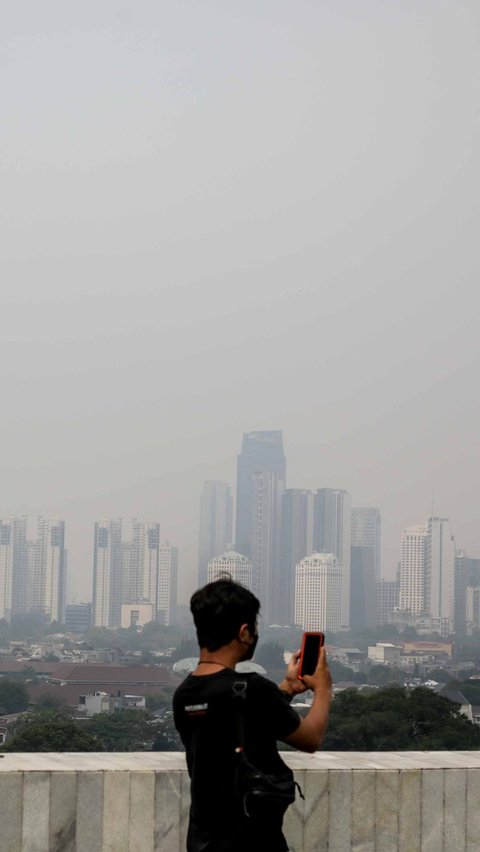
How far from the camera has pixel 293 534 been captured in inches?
3777

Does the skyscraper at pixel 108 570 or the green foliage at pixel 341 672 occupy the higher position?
the skyscraper at pixel 108 570

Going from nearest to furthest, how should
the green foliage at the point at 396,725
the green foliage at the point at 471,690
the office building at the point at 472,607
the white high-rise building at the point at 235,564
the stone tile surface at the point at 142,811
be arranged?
1. the stone tile surface at the point at 142,811
2. the green foliage at the point at 396,725
3. the green foliage at the point at 471,690
4. the white high-rise building at the point at 235,564
5. the office building at the point at 472,607

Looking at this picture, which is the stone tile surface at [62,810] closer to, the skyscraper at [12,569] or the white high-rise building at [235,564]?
the white high-rise building at [235,564]

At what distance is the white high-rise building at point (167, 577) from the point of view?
97812 mm

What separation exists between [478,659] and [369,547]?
23769mm

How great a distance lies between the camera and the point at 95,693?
50156mm

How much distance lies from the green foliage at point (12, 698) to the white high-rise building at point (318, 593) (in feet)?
151

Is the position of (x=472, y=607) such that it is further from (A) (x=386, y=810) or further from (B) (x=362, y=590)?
(A) (x=386, y=810)

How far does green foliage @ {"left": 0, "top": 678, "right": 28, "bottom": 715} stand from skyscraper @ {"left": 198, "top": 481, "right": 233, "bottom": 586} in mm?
44018

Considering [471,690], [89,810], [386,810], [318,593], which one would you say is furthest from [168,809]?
[318,593]

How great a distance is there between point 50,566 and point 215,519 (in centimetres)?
1574

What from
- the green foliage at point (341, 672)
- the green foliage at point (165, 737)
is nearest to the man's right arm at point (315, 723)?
the green foliage at point (165, 737)

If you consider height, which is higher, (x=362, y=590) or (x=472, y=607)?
(x=362, y=590)

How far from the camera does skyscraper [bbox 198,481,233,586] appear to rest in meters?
92.4
